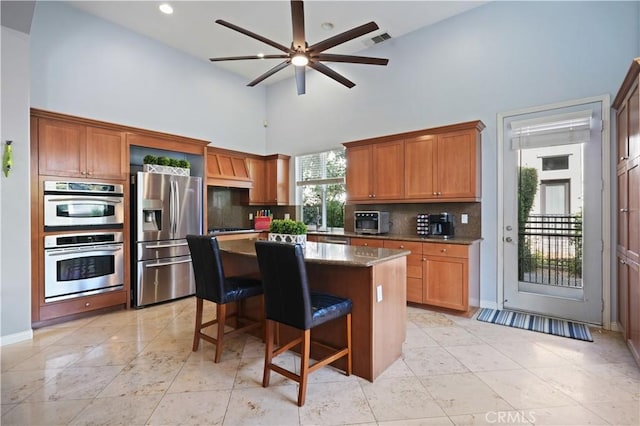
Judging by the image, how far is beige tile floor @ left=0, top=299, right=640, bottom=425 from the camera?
1945 millimetres

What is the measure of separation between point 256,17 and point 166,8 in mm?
1145

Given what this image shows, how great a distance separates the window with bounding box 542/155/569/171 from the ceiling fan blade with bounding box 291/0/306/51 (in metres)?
3.07

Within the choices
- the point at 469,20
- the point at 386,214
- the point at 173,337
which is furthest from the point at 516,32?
the point at 173,337

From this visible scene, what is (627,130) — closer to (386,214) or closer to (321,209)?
(386,214)

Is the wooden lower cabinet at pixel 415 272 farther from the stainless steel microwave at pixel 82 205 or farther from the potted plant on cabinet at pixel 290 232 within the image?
the stainless steel microwave at pixel 82 205

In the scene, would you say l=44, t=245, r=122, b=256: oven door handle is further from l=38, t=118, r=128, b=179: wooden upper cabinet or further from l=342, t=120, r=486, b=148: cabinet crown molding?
l=342, t=120, r=486, b=148: cabinet crown molding

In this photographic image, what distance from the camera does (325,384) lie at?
2.30 meters

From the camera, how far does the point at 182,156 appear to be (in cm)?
523

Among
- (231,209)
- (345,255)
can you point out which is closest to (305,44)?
(345,255)

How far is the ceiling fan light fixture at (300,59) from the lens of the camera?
8.99 ft

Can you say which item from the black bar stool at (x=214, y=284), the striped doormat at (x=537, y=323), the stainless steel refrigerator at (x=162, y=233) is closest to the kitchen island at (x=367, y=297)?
the black bar stool at (x=214, y=284)

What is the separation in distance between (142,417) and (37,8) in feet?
15.6

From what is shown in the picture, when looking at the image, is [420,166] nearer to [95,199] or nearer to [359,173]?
[359,173]

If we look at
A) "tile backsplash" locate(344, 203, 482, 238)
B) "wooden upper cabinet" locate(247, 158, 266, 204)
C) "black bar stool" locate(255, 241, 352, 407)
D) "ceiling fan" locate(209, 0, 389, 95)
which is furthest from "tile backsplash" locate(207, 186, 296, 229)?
"black bar stool" locate(255, 241, 352, 407)
